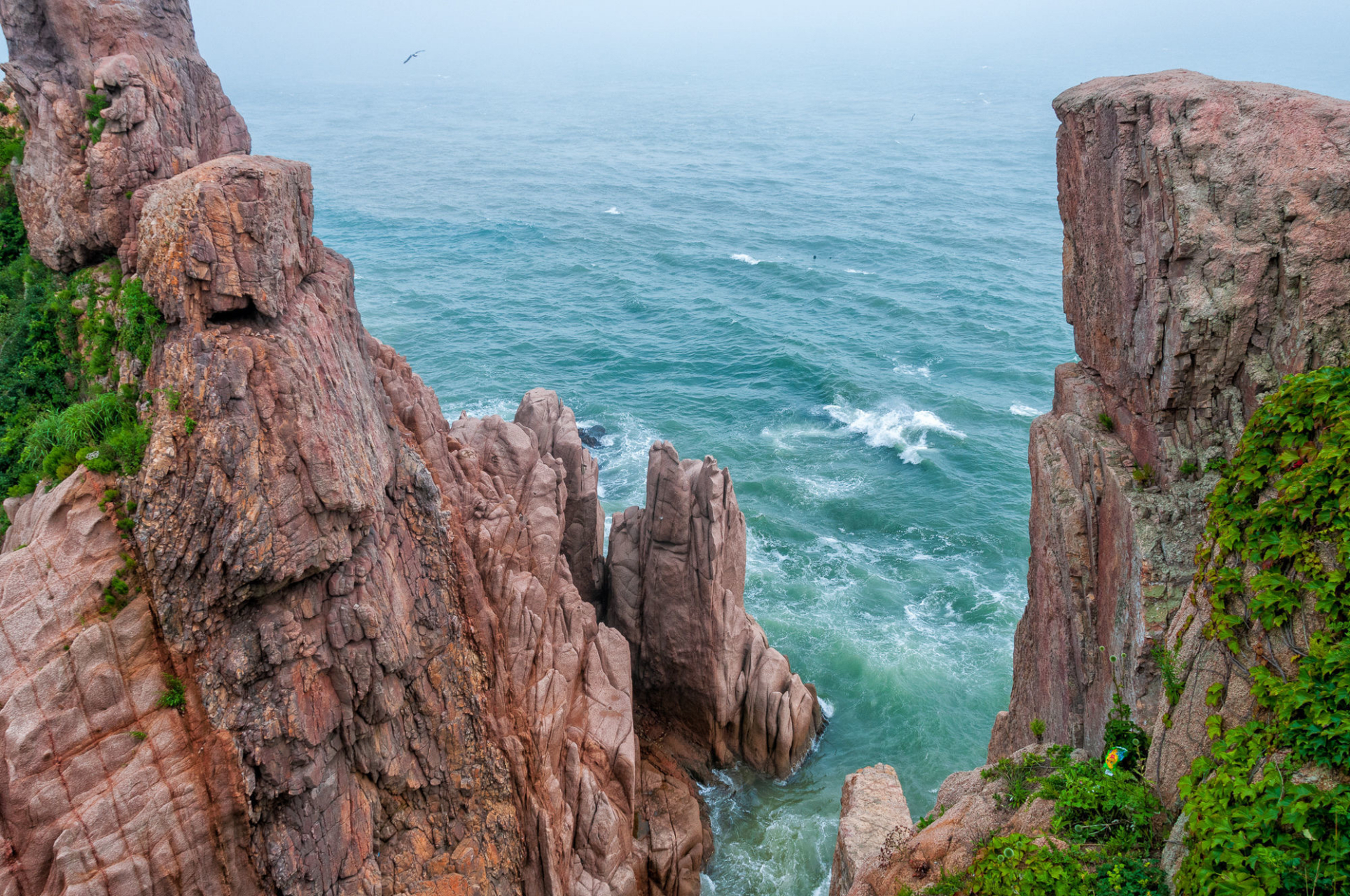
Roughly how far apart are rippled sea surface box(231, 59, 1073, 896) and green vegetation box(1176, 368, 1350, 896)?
21.7m

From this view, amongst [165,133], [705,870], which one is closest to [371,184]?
[165,133]

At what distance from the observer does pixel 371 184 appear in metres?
121

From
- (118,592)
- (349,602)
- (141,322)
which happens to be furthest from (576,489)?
(118,592)

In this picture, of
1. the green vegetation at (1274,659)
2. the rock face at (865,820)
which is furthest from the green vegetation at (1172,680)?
the rock face at (865,820)

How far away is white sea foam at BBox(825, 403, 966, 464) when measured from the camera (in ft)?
188

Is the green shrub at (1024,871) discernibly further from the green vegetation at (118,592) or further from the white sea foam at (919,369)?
the white sea foam at (919,369)

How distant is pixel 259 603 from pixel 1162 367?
789 inches

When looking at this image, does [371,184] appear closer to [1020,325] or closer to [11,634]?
[1020,325]

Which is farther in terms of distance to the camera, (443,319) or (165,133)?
(443,319)

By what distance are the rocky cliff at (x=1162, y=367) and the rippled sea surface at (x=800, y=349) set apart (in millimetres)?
16115

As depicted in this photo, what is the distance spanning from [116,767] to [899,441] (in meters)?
48.5

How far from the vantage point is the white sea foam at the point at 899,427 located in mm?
57344

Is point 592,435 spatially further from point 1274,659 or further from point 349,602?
point 1274,659

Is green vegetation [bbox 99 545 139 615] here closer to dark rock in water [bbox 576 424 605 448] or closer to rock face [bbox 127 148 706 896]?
rock face [bbox 127 148 706 896]
